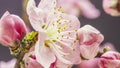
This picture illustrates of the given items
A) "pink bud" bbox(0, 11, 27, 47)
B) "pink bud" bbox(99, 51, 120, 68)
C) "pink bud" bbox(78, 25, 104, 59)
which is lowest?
"pink bud" bbox(99, 51, 120, 68)

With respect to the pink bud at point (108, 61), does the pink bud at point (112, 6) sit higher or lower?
higher

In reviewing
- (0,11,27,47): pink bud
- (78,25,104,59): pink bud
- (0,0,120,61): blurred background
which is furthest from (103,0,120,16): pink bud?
(0,11,27,47): pink bud

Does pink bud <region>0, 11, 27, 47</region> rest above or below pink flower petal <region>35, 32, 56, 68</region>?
above

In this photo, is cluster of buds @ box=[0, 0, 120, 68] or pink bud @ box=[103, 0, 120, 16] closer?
cluster of buds @ box=[0, 0, 120, 68]

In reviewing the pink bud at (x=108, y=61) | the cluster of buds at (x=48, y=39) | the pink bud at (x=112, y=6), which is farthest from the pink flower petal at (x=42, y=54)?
the pink bud at (x=112, y=6)

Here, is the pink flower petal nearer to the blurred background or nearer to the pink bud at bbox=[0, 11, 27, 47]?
the pink bud at bbox=[0, 11, 27, 47]

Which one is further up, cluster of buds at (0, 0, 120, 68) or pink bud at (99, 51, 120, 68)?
cluster of buds at (0, 0, 120, 68)

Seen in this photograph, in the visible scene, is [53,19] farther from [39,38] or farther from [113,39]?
[113,39]

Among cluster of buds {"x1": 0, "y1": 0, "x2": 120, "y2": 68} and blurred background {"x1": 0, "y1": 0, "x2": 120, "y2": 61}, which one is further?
blurred background {"x1": 0, "y1": 0, "x2": 120, "y2": 61}

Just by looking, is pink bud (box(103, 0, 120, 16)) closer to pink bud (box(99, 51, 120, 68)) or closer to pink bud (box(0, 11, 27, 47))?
pink bud (box(99, 51, 120, 68))

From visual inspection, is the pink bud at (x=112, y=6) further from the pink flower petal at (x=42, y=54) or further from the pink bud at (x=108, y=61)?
the pink flower petal at (x=42, y=54)

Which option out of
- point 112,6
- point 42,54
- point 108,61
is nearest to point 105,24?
point 112,6

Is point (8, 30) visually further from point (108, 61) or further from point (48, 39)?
point (108, 61)
